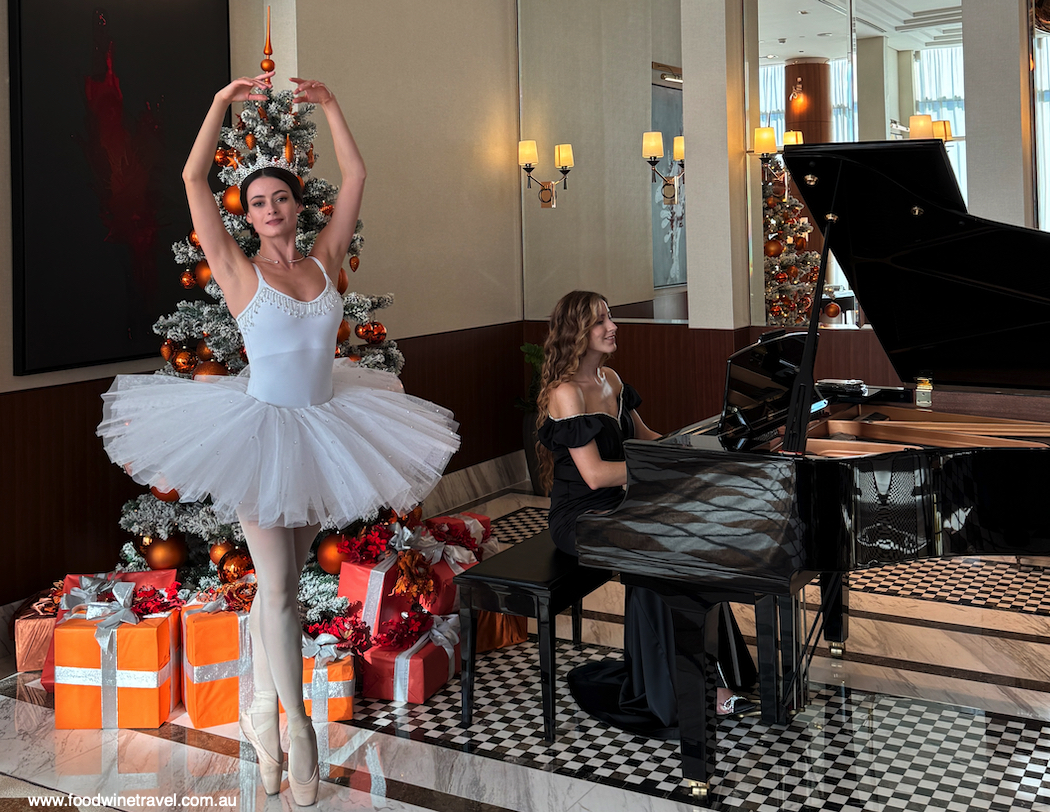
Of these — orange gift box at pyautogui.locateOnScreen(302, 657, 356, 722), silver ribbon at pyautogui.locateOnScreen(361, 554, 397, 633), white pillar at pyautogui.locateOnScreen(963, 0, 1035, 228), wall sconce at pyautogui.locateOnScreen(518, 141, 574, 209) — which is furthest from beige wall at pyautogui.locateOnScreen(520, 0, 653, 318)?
orange gift box at pyautogui.locateOnScreen(302, 657, 356, 722)

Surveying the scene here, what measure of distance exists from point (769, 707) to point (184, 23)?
3799 mm

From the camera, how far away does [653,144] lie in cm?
672

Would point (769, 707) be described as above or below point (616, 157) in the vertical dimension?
below

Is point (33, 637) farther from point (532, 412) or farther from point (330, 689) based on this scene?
point (532, 412)

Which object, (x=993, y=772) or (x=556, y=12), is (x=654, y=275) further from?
(x=993, y=772)

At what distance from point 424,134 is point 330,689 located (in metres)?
3.87

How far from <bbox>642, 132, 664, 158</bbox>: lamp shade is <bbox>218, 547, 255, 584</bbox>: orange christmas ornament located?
4.11m

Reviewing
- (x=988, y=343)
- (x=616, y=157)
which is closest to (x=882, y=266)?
(x=988, y=343)

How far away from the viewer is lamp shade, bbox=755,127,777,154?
20.6 feet

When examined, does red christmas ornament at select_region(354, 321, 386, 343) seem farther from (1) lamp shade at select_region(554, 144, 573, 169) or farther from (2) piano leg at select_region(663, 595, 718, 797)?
(1) lamp shade at select_region(554, 144, 573, 169)

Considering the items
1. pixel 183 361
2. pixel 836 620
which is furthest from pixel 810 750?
pixel 183 361

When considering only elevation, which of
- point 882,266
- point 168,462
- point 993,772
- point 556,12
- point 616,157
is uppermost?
point 556,12

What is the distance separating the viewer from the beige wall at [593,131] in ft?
22.4

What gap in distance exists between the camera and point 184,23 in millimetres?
4578
